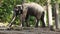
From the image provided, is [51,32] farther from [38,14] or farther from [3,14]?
[3,14]

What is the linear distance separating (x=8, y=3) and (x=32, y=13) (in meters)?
1.00

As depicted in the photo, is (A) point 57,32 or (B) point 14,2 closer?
(A) point 57,32

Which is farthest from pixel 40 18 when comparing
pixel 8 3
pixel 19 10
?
pixel 8 3

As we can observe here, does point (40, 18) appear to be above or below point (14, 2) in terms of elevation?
below

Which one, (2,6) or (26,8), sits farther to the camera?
(2,6)

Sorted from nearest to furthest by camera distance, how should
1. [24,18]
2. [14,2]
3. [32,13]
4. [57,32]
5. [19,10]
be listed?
1. [57,32]
2. [19,10]
3. [24,18]
4. [32,13]
5. [14,2]

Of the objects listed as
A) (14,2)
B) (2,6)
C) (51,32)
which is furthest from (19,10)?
(51,32)

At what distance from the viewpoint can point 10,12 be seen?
223 inches

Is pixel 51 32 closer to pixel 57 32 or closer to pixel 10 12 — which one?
pixel 57 32

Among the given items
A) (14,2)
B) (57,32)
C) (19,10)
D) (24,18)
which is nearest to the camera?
(57,32)

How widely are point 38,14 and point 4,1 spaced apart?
1201mm

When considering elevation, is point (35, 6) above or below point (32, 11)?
above

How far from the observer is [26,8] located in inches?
185

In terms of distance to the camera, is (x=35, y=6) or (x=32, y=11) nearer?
(x=35, y=6)
